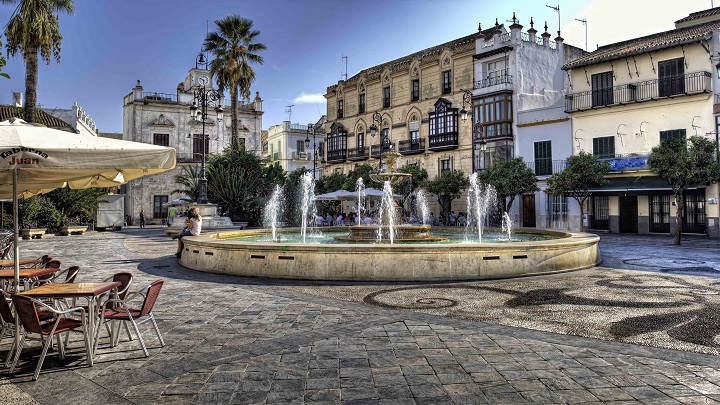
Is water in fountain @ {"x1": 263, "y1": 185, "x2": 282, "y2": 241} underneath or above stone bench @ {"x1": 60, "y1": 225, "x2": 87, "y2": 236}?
above

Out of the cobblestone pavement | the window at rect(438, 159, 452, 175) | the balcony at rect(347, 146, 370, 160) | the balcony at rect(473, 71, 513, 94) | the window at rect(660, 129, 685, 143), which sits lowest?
the cobblestone pavement

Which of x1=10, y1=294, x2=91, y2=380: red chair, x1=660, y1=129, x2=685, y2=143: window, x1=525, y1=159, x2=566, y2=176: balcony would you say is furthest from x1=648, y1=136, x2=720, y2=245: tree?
x1=10, y1=294, x2=91, y2=380: red chair

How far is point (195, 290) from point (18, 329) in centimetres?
407

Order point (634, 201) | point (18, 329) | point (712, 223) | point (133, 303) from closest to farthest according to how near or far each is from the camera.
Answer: point (18, 329) < point (133, 303) < point (712, 223) < point (634, 201)

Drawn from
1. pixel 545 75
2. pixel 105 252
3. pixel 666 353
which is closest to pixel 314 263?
pixel 666 353

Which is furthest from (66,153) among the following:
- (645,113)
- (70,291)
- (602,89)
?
(602,89)

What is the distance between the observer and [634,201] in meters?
28.1

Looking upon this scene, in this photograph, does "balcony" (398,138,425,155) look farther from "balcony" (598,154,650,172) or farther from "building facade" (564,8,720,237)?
"balcony" (598,154,650,172)

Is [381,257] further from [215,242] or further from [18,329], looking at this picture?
[18,329]

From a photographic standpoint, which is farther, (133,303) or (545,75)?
(545,75)

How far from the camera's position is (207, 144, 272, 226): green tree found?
85.1ft

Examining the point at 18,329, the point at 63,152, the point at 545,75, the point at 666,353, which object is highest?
the point at 545,75

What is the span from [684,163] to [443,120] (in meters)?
19.4

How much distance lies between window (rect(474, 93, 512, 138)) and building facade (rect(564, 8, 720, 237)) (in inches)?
154
